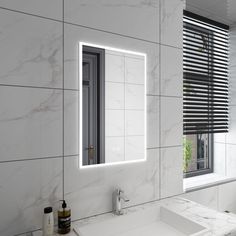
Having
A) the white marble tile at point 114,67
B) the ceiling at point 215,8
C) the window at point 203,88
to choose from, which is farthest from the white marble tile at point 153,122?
the ceiling at point 215,8

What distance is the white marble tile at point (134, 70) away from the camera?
1500 millimetres

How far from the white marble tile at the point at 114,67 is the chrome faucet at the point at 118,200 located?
0.68m

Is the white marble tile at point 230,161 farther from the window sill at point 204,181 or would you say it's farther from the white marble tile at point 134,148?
the white marble tile at point 134,148

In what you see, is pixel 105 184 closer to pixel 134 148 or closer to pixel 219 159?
pixel 134 148

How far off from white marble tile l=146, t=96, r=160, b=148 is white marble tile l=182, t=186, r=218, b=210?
0.52 m

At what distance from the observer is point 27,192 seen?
1148mm

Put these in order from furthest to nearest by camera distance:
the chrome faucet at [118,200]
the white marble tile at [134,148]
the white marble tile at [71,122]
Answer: the white marble tile at [134,148] → the chrome faucet at [118,200] → the white marble tile at [71,122]

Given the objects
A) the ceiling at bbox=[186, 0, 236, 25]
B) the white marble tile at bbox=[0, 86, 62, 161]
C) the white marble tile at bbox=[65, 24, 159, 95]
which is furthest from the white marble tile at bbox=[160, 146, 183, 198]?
the ceiling at bbox=[186, 0, 236, 25]

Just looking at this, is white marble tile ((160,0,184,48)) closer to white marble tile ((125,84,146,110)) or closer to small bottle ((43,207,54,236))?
white marble tile ((125,84,146,110))

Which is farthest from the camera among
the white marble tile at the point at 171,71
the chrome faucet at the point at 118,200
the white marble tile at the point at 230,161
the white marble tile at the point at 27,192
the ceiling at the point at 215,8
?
the white marble tile at the point at 230,161

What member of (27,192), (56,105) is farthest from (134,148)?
(27,192)

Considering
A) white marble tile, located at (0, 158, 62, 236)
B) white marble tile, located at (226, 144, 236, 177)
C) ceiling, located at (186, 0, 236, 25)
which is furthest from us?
white marble tile, located at (226, 144, 236, 177)

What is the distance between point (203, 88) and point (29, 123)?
1622 millimetres

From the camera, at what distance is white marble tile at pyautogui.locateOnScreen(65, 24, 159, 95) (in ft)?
4.13
